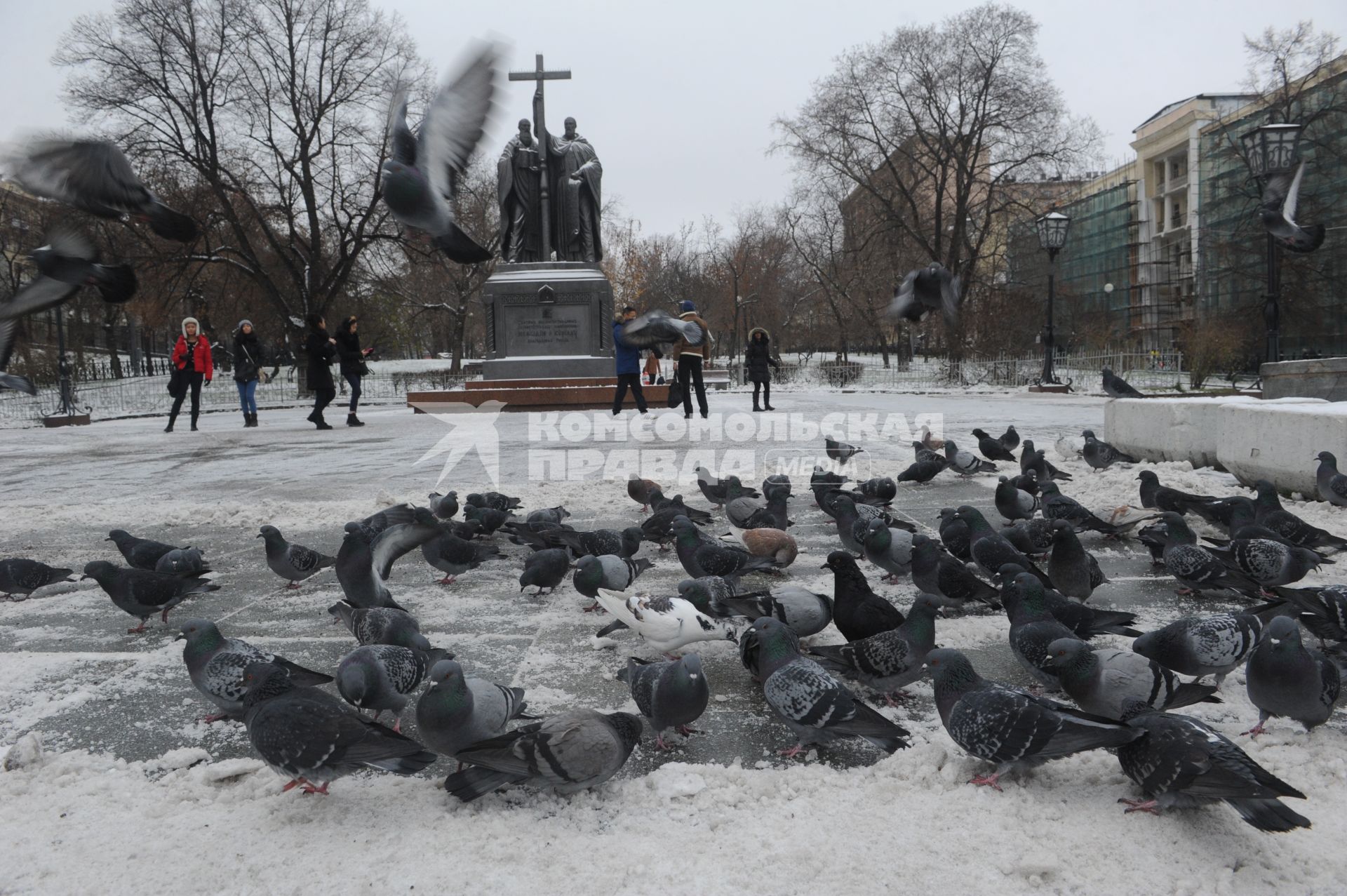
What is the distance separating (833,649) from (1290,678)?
4.69 feet

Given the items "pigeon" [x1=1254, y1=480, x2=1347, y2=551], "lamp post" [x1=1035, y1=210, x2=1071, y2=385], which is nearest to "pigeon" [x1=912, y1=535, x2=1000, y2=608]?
"pigeon" [x1=1254, y1=480, x2=1347, y2=551]

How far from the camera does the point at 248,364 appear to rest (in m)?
15.5

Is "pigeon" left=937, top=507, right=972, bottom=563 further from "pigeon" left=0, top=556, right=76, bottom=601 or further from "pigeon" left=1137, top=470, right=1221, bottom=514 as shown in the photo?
"pigeon" left=0, top=556, right=76, bottom=601

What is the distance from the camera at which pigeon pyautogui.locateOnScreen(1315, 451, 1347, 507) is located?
18.6ft

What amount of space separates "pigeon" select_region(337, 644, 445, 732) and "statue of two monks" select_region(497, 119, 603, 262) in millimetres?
18321

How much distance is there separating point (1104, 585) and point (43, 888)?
4.54 meters

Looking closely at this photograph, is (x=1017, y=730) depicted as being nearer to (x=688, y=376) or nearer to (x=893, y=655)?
(x=893, y=655)

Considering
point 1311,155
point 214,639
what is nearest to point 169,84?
point 214,639

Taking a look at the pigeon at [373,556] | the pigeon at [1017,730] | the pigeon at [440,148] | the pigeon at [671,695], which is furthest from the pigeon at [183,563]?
the pigeon at [1017,730]

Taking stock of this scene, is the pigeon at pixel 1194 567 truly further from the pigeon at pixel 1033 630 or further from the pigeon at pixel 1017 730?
A: the pigeon at pixel 1017 730

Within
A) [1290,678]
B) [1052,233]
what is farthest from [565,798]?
[1052,233]

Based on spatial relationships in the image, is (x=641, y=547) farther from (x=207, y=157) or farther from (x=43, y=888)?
(x=207, y=157)

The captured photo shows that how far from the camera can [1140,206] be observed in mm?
64188

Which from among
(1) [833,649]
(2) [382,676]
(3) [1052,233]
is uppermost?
(3) [1052,233]
